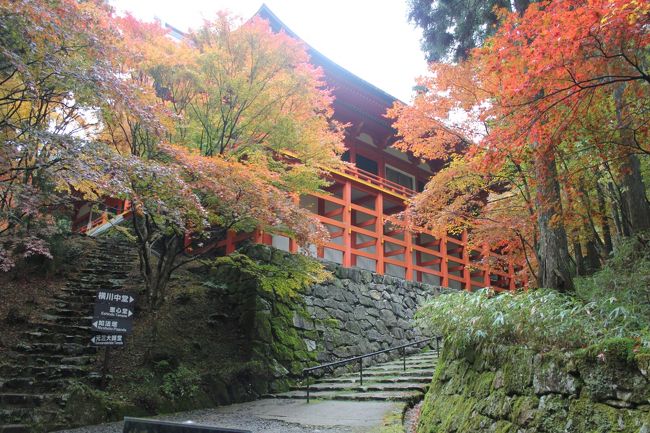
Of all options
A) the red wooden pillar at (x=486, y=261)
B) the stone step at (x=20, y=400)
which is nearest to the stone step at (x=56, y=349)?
the stone step at (x=20, y=400)

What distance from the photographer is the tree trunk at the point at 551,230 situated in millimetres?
7029

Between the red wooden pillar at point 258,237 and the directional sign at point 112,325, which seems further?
the red wooden pillar at point 258,237

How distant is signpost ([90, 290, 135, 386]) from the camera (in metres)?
7.70

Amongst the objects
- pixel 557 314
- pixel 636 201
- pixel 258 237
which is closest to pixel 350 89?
pixel 258 237

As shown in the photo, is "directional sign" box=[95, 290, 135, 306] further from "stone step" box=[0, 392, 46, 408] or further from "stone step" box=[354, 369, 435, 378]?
"stone step" box=[354, 369, 435, 378]

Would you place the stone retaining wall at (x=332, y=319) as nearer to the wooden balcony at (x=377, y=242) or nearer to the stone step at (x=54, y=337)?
the wooden balcony at (x=377, y=242)

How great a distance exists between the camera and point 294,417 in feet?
25.7

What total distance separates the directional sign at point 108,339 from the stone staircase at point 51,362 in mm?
898

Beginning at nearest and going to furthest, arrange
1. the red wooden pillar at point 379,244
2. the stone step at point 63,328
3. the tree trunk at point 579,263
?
the stone step at point 63,328, the tree trunk at point 579,263, the red wooden pillar at point 379,244

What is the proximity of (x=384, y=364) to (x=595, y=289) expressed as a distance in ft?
21.1

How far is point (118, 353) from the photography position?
9086mm

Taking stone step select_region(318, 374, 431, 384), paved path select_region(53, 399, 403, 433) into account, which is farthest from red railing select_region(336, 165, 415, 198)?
paved path select_region(53, 399, 403, 433)

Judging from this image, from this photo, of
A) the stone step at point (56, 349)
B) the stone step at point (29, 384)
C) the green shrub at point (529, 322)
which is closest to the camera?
the green shrub at point (529, 322)

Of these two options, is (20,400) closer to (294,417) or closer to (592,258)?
(294,417)
